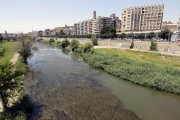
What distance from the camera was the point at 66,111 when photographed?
63.4ft

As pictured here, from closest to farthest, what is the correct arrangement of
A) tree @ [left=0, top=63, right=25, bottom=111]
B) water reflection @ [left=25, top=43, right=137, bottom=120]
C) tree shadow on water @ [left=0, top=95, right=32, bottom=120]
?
1. tree shadow on water @ [left=0, top=95, right=32, bottom=120]
2. tree @ [left=0, top=63, right=25, bottom=111]
3. water reflection @ [left=25, top=43, right=137, bottom=120]

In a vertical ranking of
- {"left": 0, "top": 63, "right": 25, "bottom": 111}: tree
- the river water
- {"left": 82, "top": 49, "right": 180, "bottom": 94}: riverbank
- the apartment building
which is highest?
the apartment building

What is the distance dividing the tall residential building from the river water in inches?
4782

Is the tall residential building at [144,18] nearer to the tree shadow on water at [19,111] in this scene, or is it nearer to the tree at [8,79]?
the tree shadow on water at [19,111]

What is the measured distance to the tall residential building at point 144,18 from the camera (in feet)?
452

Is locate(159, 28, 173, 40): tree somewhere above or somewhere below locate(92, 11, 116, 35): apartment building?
below

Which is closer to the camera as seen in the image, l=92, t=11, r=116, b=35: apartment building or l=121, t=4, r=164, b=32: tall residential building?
l=121, t=4, r=164, b=32: tall residential building

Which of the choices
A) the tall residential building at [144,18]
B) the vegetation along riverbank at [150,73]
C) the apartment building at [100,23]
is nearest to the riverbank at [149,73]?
the vegetation along riverbank at [150,73]

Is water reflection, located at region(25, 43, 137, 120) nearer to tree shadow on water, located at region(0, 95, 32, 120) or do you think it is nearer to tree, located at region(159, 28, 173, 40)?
tree shadow on water, located at region(0, 95, 32, 120)

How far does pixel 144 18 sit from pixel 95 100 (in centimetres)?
13369

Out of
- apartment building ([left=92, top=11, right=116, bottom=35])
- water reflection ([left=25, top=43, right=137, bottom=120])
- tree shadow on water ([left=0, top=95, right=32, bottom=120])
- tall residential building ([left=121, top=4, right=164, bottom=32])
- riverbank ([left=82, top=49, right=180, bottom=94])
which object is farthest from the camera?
apartment building ([left=92, top=11, right=116, bottom=35])

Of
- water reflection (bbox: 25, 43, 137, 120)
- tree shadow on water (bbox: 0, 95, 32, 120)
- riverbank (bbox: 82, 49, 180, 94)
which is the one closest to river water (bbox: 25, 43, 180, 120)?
water reflection (bbox: 25, 43, 137, 120)

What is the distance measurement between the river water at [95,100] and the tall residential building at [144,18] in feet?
399

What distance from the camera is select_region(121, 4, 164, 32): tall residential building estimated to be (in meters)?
138
